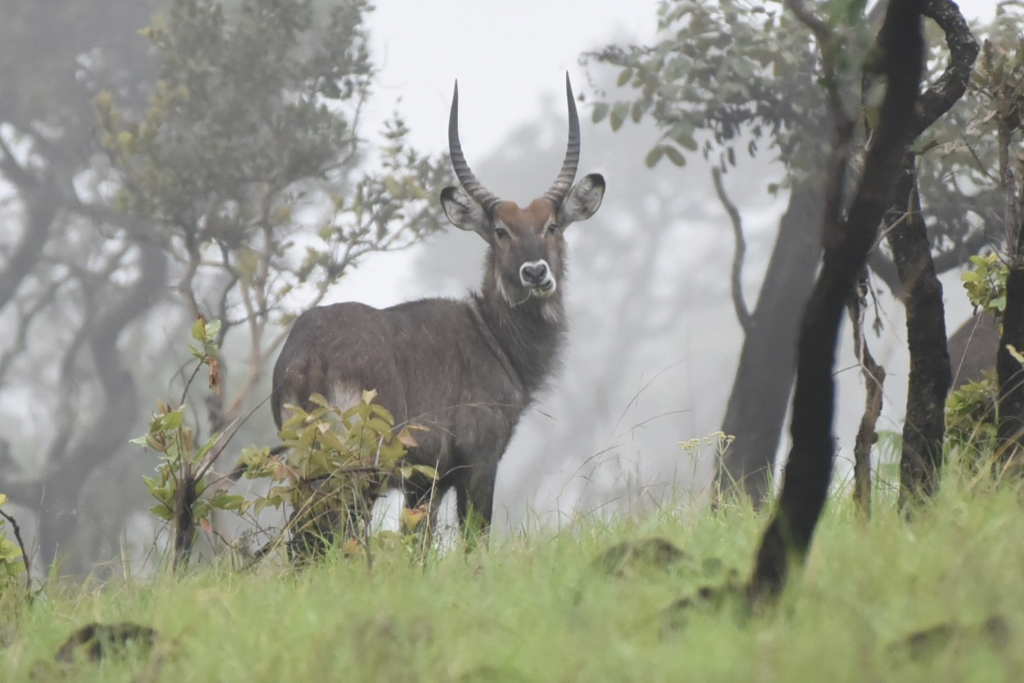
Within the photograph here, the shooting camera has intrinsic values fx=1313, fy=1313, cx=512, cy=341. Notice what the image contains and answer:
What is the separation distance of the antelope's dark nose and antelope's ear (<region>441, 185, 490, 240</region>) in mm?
649

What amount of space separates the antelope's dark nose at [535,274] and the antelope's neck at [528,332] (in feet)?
1.25

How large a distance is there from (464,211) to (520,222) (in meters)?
0.47

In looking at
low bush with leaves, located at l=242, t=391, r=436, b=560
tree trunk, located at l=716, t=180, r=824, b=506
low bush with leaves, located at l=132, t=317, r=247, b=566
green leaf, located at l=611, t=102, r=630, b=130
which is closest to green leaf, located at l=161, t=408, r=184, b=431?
low bush with leaves, located at l=132, t=317, r=247, b=566

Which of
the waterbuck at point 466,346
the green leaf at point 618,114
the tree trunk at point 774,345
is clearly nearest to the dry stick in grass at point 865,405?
the waterbuck at point 466,346

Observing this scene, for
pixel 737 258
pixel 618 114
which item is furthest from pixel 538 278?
pixel 737 258

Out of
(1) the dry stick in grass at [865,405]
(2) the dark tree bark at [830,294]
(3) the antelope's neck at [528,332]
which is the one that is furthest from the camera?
(3) the antelope's neck at [528,332]

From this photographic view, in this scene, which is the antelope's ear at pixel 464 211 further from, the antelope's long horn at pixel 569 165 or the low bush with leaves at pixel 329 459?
the low bush with leaves at pixel 329 459

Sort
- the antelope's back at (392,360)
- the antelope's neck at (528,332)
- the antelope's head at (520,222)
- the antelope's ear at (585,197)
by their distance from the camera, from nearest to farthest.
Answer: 1. the antelope's back at (392,360)
2. the antelope's head at (520,222)
3. the antelope's neck at (528,332)
4. the antelope's ear at (585,197)

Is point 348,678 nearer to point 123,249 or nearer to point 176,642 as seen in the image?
point 176,642

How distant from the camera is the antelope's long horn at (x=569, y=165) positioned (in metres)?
6.38

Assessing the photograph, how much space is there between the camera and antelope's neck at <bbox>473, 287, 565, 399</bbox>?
244 inches

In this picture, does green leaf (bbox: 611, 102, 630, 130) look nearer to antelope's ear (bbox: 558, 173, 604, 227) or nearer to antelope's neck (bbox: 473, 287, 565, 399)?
antelope's ear (bbox: 558, 173, 604, 227)

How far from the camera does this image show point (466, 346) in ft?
19.6

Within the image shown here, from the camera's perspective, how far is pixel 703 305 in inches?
1762
